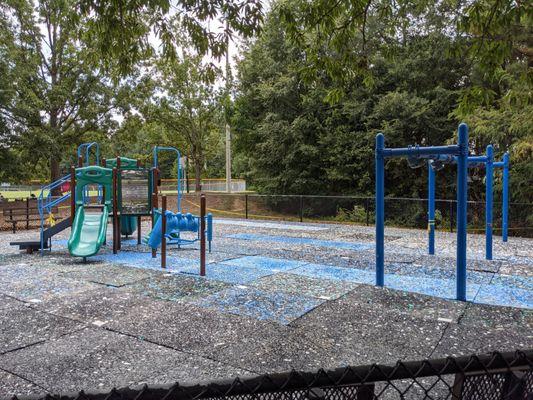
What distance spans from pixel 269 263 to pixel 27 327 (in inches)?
176

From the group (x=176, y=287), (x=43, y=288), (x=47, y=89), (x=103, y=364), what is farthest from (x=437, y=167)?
(x=47, y=89)

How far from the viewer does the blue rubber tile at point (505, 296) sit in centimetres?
541

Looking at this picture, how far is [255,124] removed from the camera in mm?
22719

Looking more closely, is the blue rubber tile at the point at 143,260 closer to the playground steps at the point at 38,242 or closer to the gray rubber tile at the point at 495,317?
the playground steps at the point at 38,242

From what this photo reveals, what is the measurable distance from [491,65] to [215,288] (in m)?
4.47

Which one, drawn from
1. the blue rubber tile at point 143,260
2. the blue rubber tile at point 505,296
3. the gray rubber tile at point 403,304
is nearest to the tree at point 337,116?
the blue rubber tile at point 143,260

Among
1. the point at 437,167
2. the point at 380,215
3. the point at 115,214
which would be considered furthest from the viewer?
the point at 115,214

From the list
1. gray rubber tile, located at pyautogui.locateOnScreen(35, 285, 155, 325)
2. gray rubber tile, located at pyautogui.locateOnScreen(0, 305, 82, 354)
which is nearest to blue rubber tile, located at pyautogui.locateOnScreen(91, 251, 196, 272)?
gray rubber tile, located at pyautogui.locateOnScreen(35, 285, 155, 325)

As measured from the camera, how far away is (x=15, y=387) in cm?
324

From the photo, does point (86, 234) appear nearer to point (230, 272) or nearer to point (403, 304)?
point (230, 272)

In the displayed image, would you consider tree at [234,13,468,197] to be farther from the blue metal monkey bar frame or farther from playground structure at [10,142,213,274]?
the blue metal monkey bar frame

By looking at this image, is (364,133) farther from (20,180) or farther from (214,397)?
(214,397)

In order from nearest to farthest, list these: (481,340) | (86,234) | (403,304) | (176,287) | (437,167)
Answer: (481,340), (403,304), (176,287), (437,167), (86,234)

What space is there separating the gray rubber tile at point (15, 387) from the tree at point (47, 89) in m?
17.6
